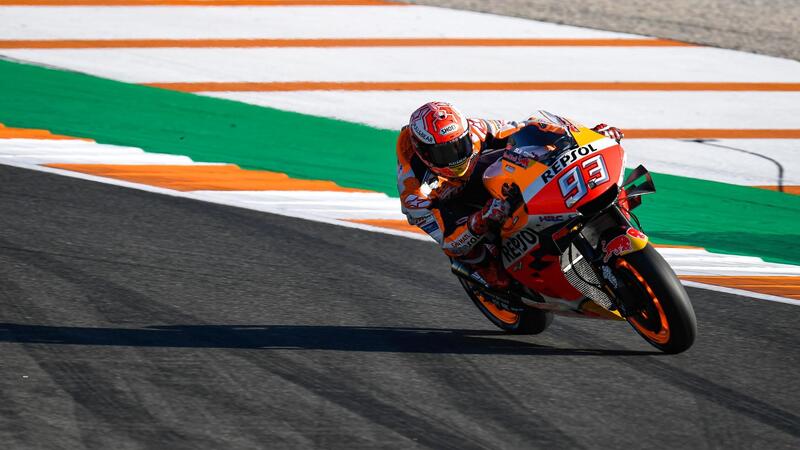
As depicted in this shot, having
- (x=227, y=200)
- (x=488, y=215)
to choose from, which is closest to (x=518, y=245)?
(x=488, y=215)

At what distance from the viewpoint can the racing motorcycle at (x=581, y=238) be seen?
669 cm

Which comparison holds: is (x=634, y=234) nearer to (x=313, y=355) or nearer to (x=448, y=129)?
(x=448, y=129)

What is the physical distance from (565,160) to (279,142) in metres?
5.64

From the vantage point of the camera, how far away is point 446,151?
735 centimetres

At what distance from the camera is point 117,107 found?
12.7 m

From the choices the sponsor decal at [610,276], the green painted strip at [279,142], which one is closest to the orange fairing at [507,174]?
the sponsor decal at [610,276]

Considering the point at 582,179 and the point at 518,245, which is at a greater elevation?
the point at 582,179

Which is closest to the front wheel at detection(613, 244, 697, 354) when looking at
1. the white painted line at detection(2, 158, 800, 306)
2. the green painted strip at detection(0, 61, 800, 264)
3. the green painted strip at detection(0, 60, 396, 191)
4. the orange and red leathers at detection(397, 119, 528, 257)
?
the orange and red leathers at detection(397, 119, 528, 257)

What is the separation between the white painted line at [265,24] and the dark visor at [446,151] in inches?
319

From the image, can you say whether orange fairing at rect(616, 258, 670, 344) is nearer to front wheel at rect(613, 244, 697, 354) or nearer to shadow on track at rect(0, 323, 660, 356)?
front wheel at rect(613, 244, 697, 354)

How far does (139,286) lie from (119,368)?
4.90ft

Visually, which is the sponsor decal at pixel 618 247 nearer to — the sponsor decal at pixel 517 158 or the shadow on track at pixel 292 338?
the sponsor decal at pixel 517 158

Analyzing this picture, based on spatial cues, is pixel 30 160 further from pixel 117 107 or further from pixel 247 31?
pixel 247 31

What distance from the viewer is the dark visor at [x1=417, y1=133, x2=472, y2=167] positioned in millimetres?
7340
